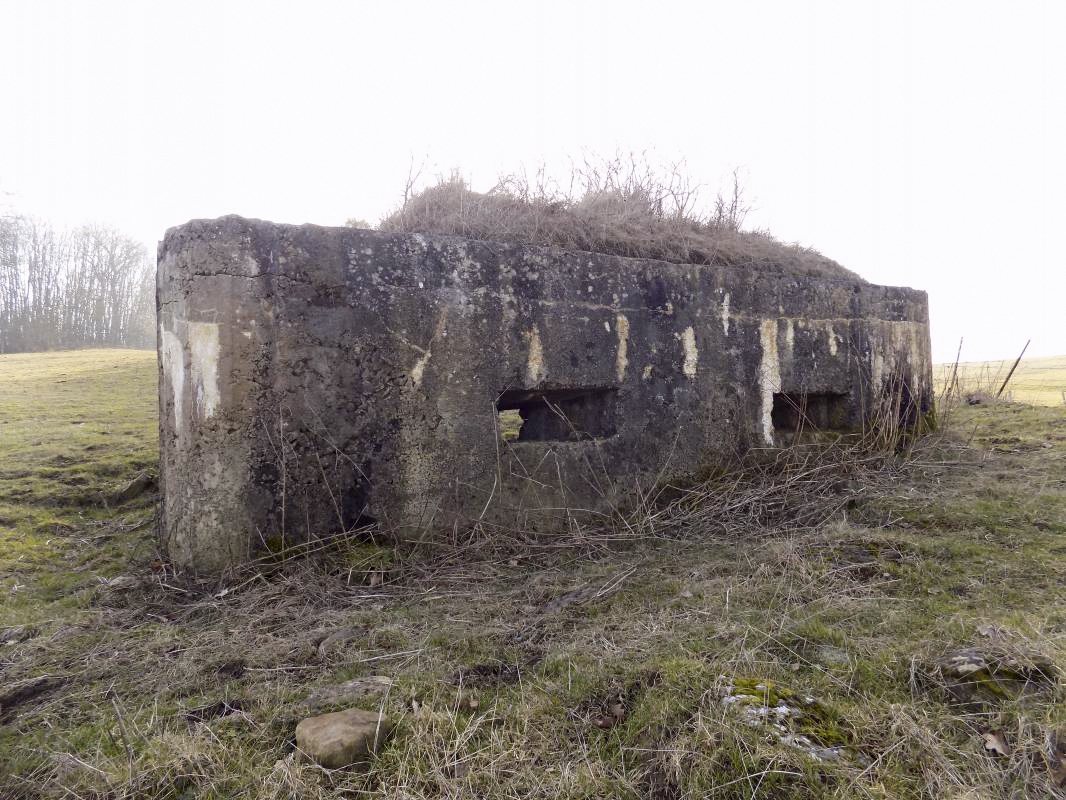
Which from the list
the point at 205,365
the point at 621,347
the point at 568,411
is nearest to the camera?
the point at 205,365

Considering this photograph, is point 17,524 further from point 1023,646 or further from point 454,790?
point 1023,646

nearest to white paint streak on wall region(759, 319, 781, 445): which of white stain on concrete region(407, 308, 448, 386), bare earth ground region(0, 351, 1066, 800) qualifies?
bare earth ground region(0, 351, 1066, 800)

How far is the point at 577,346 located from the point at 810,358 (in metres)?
1.81

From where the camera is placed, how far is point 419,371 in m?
3.43

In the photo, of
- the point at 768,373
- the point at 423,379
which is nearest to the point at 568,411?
the point at 423,379

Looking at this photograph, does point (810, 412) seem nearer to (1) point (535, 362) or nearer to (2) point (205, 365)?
(1) point (535, 362)

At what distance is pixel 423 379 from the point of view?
3.44 m

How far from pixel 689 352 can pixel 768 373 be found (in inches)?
25.5

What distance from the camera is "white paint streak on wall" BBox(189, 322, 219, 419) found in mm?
3094

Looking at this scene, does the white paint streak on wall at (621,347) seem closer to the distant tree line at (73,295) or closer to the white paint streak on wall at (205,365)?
the white paint streak on wall at (205,365)

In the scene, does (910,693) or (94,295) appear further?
(94,295)

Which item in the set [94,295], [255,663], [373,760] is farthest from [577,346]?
[94,295]

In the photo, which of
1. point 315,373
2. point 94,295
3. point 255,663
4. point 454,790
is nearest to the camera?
point 454,790

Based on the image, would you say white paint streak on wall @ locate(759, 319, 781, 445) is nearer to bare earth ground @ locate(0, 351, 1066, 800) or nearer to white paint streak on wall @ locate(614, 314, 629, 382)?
bare earth ground @ locate(0, 351, 1066, 800)
